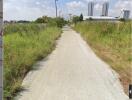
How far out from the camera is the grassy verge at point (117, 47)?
35.7ft

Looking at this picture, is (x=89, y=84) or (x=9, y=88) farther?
(x=89, y=84)

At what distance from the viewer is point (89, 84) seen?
8.50 metres

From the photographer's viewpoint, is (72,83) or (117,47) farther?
(117,47)

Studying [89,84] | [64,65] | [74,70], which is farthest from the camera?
[64,65]

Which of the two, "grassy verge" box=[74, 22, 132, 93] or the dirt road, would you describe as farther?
"grassy verge" box=[74, 22, 132, 93]

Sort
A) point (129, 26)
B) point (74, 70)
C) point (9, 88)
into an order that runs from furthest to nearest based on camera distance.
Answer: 1. point (129, 26)
2. point (74, 70)
3. point (9, 88)

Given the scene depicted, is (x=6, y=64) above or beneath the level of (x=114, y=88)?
above

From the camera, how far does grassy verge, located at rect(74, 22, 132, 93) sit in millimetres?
10878

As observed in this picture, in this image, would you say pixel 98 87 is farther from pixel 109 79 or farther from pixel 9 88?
pixel 9 88

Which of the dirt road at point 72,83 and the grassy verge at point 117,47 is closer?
the dirt road at point 72,83

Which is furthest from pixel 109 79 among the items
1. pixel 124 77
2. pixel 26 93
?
pixel 26 93

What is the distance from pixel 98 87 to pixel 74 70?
273 cm

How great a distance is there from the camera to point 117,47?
19.7 metres

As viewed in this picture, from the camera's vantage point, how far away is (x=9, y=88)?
702 cm
